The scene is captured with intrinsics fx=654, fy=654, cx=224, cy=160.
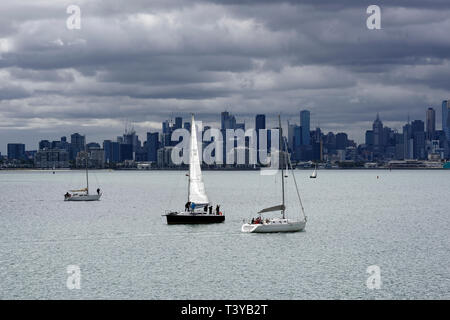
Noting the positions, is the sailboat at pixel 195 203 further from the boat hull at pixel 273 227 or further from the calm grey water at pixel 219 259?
the boat hull at pixel 273 227

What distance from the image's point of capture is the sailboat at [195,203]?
9756 cm

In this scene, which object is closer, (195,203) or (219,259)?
(219,259)

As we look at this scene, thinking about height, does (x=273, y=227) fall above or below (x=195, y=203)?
below

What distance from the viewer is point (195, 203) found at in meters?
102

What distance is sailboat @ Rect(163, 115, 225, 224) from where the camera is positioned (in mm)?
97562

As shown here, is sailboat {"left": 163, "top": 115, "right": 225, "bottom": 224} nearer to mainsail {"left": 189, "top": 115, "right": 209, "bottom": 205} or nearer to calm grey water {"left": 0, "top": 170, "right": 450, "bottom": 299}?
mainsail {"left": 189, "top": 115, "right": 209, "bottom": 205}

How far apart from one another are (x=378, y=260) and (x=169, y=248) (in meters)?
24.3

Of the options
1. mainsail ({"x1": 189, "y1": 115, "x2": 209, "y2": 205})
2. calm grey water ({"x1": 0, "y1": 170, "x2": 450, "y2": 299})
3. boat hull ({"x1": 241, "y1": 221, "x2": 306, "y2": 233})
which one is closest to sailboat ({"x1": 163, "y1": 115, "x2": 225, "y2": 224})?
mainsail ({"x1": 189, "y1": 115, "x2": 209, "y2": 205})

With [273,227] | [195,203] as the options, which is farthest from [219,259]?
[195,203]

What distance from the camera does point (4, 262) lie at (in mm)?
67562

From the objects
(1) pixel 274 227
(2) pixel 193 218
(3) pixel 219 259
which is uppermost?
(2) pixel 193 218

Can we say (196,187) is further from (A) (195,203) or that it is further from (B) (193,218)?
(B) (193,218)

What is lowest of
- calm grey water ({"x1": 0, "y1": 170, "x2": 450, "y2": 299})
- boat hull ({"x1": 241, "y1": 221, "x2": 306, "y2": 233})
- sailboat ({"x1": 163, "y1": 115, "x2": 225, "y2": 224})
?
calm grey water ({"x1": 0, "y1": 170, "x2": 450, "y2": 299})
